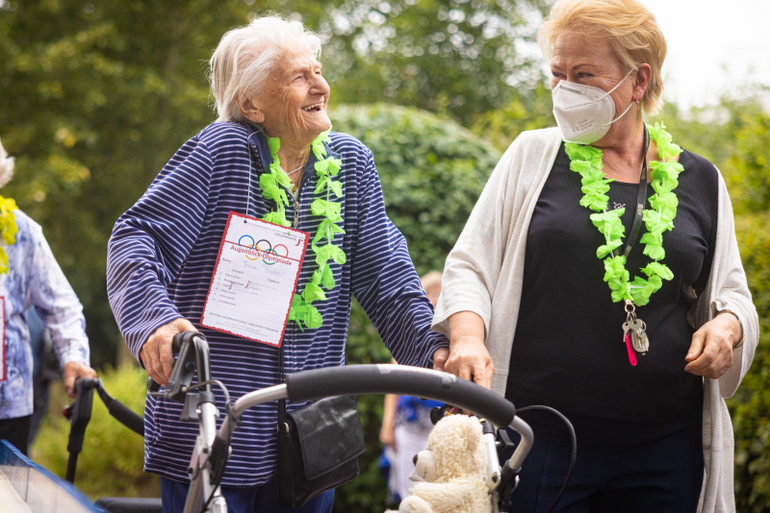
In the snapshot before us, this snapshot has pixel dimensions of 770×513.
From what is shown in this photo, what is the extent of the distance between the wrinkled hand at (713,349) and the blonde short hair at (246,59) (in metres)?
1.42

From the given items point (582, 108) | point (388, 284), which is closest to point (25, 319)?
point (388, 284)

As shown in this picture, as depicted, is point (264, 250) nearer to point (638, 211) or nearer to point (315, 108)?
point (315, 108)

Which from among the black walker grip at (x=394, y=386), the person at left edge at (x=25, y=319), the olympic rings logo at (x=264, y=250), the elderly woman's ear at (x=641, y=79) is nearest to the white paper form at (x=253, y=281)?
the olympic rings logo at (x=264, y=250)

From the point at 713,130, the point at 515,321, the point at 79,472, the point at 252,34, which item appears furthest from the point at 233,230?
the point at 713,130

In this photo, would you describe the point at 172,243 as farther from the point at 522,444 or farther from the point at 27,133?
the point at 27,133

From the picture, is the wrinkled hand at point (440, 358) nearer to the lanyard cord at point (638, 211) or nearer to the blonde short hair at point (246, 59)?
the lanyard cord at point (638, 211)

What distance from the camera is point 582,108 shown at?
7.23ft

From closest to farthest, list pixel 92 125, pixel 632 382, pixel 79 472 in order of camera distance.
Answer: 1. pixel 632 382
2. pixel 79 472
3. pixel 92 125

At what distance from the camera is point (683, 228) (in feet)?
7.16

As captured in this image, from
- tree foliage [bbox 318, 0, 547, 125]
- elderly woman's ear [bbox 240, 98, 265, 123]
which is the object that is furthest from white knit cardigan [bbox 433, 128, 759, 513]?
tree foliage [bbox 318, 0, 547, 125]

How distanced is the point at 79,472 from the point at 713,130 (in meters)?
18.5

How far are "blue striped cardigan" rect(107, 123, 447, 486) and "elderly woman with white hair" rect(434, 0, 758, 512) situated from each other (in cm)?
19

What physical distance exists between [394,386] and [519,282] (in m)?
0.83

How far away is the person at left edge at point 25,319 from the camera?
9.69 ft
